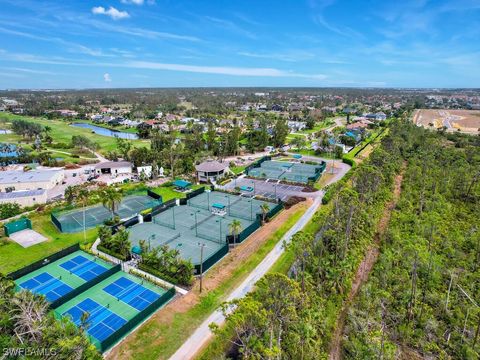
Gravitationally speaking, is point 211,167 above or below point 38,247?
above

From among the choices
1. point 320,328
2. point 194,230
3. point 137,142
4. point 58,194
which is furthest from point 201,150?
point 320,328

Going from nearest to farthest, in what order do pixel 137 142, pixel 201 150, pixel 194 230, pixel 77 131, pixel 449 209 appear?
pixel 194 230, pixel 449 209, pixel 201 150, pixel 137 142, pixel 77 131

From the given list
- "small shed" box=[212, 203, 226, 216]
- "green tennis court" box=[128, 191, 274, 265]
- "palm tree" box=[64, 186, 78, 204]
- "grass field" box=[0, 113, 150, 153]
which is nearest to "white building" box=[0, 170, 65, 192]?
"palm tree" box=[64, 186, 78, 204]

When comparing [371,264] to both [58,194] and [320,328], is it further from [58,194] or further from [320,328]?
[58,194]

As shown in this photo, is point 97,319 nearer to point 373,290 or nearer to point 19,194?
point 373,290

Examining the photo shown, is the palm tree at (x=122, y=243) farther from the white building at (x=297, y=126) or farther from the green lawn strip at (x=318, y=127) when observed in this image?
the white building at (x=297, y=126)

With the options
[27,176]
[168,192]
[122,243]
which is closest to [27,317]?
[122,243]

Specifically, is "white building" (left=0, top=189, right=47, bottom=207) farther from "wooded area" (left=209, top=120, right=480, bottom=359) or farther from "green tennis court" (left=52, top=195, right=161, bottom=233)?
"wooded area" (left=209, top=120, right=480, bottom=359)
